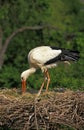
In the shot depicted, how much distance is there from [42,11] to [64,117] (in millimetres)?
19774

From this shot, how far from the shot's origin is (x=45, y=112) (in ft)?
40.0

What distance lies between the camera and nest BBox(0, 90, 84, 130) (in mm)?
12273

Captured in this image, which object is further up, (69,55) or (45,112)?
(69,55)

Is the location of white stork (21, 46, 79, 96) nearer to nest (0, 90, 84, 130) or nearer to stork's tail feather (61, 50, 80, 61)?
stork's tail feather (61, 50, 80, 61)

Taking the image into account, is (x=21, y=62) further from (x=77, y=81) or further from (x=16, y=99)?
(x=16, y=99)

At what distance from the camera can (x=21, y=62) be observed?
2867cm

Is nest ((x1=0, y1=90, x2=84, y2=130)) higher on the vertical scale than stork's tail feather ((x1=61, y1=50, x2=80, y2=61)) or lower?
lower

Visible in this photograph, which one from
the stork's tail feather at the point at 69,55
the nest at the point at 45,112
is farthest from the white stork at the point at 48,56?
the nest at the point at 45,112

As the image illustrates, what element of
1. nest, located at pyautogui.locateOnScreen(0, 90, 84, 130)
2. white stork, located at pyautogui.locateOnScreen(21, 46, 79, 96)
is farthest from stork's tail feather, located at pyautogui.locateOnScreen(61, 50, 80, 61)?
nest, located at pyautogui.locateOnScreen(0, 90, 84, 130)

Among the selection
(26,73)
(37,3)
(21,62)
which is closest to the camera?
(26,73)

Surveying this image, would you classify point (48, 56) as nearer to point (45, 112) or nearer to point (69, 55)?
point (69, 55)

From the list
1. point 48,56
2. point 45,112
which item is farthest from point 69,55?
point 45,112

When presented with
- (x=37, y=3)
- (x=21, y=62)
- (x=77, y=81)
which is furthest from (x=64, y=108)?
(x=37, y=3)

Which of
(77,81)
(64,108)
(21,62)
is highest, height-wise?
(64,108)
